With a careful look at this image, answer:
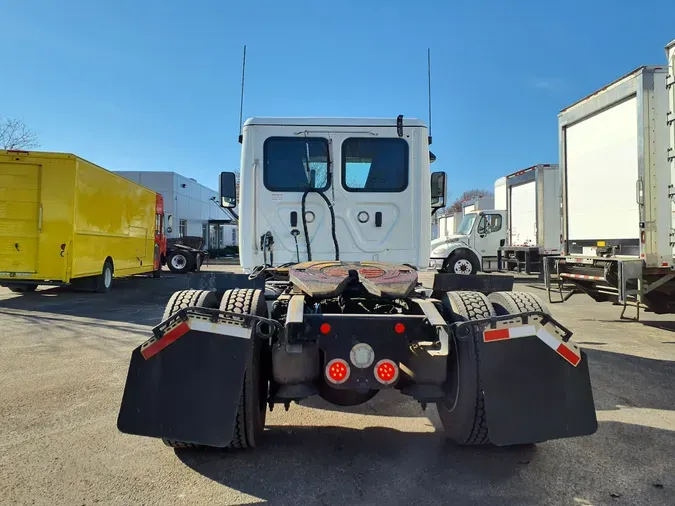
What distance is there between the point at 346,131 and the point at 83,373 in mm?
3992

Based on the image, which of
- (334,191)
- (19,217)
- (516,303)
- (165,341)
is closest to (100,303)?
(19,217)

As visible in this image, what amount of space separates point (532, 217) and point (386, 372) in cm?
1454

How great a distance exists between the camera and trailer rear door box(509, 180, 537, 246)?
15430 mm

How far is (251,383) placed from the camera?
2699mm

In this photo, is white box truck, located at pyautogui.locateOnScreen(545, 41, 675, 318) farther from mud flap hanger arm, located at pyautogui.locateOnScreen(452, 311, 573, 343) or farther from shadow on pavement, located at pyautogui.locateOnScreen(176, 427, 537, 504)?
mud flap hanger arm, located at pyautogui.locateOnScreen(452, 311, 573, 343)

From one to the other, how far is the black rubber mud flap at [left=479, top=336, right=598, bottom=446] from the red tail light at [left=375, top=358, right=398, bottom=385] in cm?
52

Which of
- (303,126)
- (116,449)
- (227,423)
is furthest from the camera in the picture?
(303,126)

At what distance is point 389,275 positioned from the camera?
135 inches

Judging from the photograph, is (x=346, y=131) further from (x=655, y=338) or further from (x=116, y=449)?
(x=655, y=338)

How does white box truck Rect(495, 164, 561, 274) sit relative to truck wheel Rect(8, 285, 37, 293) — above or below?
above

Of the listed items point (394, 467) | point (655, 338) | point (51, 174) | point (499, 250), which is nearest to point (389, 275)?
point (394, 467)

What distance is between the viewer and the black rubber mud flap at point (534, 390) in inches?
103

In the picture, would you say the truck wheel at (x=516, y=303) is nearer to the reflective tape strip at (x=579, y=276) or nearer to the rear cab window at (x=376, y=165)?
the rear cab window at (x=376, y=165)

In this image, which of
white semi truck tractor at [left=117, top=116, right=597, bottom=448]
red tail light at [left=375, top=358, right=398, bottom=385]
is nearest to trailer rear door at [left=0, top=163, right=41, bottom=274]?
white semi truck tractor at [left=117, top=116, right=597, bottom=448]
